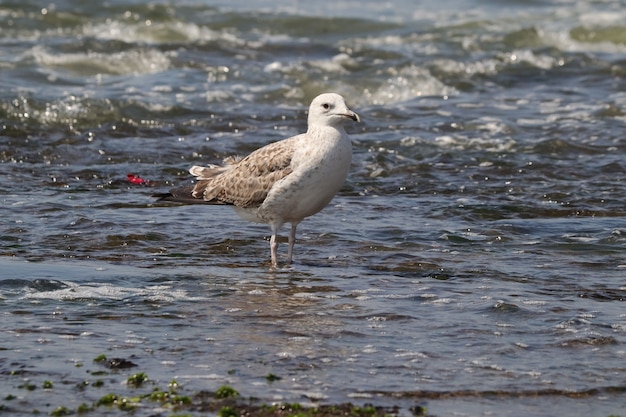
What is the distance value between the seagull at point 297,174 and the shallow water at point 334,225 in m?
0.37

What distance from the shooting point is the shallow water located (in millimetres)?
5543

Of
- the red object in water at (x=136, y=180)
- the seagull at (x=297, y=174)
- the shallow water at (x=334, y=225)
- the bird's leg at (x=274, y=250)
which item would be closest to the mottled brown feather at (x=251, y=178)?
the seagull at (x=297, y=174)

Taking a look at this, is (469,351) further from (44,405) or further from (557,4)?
(557,4)

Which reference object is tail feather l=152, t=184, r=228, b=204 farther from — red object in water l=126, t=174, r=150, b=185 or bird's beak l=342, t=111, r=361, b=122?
red object in water l=126, t=174, r=150, b=185

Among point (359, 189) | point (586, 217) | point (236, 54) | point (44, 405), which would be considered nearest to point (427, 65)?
point (236, 54)

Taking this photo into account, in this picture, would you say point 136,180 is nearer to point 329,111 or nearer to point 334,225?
point 334,225

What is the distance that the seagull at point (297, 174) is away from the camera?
7.82 meters

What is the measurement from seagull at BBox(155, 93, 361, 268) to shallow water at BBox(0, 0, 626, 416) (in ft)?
1.23

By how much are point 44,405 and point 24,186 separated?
234 inches

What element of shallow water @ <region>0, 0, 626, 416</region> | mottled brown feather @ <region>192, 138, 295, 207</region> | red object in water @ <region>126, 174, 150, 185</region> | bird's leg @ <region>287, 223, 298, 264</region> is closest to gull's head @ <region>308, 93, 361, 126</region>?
mottled brown feather @ <region>192, 138, 295, 207</region>

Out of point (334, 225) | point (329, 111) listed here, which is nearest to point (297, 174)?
point (329, 111)

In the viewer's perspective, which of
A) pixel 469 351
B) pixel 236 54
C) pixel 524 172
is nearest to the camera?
pixel 469 351

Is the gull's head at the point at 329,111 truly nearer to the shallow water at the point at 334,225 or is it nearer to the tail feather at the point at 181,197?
the shallow water at the point at 334,225

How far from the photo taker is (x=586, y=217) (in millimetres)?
9625
